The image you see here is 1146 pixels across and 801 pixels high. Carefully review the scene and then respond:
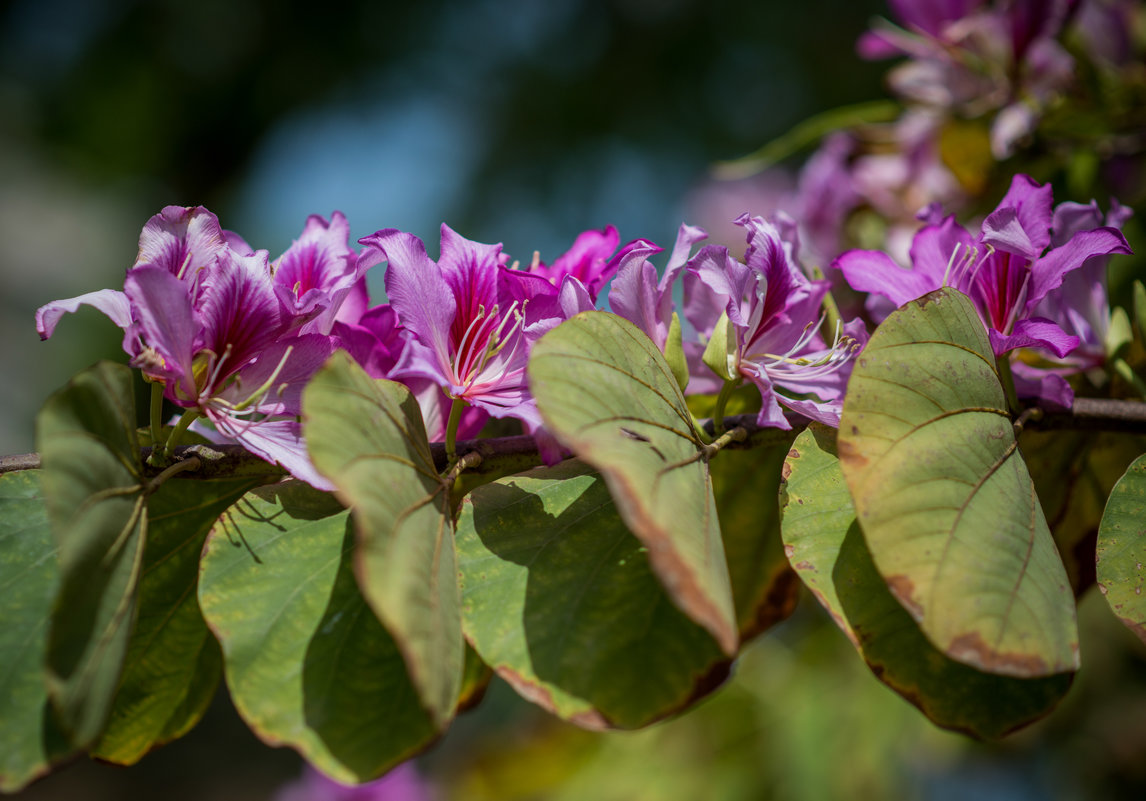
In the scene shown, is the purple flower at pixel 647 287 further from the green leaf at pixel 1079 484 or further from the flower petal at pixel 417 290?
the green leaf at pixel 1079 484

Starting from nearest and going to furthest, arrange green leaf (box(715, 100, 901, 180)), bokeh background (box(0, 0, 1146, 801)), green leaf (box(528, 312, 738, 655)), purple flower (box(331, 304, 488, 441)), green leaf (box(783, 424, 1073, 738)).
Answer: green leaf (box(528, 312, 738, 655)), green leaf (box(783, 424, 1073, 738)), purple flower (box(331, 304, 488, 441)), green leaf (box(715, 100, 901, 180)), bokeh background (box(0, 0, 1146, 801))

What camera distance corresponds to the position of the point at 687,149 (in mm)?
3867

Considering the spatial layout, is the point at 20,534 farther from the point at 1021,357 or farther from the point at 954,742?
the point at 954,742

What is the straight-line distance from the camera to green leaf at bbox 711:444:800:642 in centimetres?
61

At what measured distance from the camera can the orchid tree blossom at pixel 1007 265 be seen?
52 centimetres

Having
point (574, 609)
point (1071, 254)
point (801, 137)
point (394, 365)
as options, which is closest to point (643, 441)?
point (574, 609)

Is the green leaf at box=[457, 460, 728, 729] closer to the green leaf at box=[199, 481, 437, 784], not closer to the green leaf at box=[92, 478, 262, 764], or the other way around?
the green leaf at box=[199, 481, 437, 784]

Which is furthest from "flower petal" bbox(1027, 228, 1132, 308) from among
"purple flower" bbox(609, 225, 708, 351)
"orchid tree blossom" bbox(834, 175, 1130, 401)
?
"purple flower" bbox(609, 225, 708, 351)

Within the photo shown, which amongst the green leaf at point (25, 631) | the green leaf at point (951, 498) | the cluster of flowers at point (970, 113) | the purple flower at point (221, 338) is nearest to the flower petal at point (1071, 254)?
the green leaf at point (951, 498)

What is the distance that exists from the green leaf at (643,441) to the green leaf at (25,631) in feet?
0.87

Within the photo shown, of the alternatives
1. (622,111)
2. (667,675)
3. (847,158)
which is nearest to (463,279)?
(667,675)

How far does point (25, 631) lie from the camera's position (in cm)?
40

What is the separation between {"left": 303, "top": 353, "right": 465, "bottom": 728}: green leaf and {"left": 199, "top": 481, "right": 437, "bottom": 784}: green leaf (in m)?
0.06

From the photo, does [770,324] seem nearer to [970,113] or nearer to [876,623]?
[876,623]
